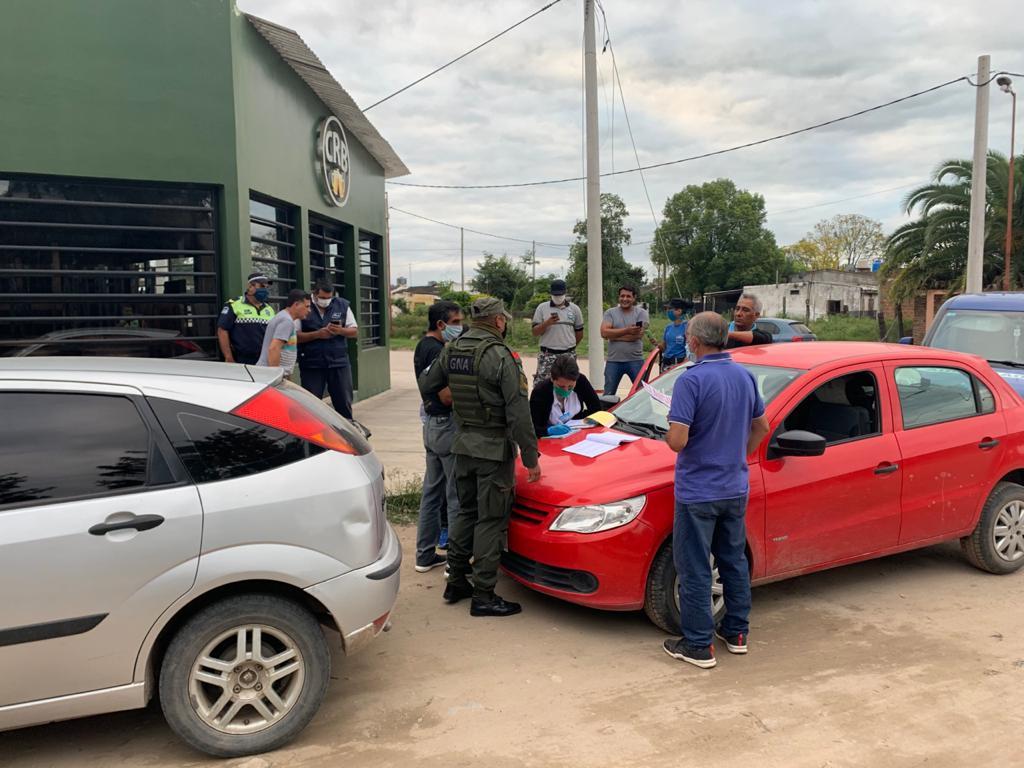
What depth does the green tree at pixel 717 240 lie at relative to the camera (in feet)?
197

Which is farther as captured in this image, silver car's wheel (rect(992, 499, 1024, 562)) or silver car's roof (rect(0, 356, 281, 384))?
silver car's wheel (rect(992, 499, 1024, 562))

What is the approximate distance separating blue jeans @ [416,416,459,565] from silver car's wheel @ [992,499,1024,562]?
3501 mm

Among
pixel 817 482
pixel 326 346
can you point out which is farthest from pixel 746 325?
pixel 326 346

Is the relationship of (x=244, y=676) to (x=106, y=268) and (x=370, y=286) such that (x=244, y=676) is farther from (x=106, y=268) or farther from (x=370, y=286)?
(x=370, y=286)

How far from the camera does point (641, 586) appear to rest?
401 cm

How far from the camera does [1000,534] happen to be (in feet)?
16.7

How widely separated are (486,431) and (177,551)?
186cm

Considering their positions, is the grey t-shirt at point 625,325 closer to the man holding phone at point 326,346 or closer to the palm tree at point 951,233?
the man holding phone at point 326,346

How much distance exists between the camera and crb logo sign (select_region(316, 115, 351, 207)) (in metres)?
10.9

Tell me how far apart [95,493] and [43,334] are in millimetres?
5744

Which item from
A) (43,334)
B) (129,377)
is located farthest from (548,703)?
(43,334)

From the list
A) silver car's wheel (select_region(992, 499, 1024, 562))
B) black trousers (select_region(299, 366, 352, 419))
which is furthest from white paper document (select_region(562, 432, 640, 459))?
black trousers (select_region(299, 366, 352, 419))

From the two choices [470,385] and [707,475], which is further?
[470,385]

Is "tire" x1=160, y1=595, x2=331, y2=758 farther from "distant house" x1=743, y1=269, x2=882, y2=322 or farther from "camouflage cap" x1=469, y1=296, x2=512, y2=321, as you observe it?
"distant house" x1=743, y1=269, x2=882, y2=322
